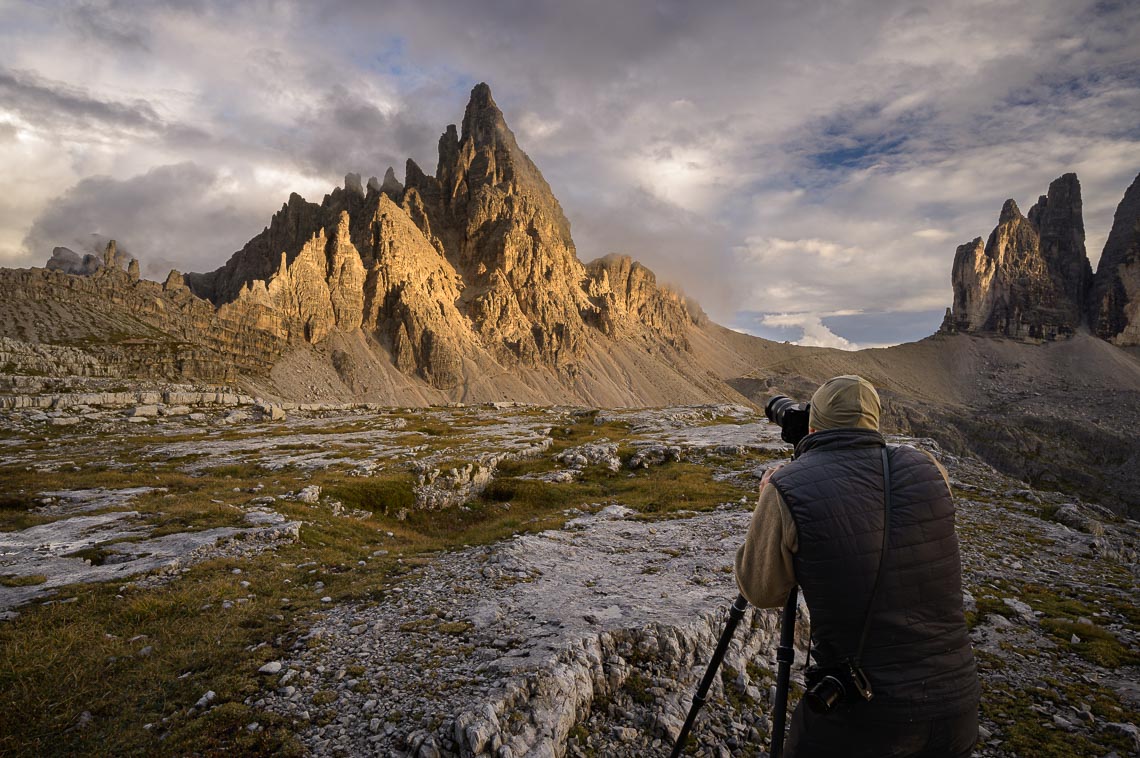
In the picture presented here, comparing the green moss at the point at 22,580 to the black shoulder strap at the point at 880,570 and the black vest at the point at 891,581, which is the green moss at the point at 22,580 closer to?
the black vest at the point at 891,581

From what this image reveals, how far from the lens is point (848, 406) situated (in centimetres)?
438

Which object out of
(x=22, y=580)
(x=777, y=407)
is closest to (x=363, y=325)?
(x=22, y=580)

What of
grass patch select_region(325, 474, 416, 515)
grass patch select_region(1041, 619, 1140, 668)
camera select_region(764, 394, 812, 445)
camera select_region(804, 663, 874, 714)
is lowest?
grass patch select_region(325, 474, 416, 515)

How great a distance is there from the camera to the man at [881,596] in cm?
382

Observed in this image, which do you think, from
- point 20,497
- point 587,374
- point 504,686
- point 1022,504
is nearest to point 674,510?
point 504,686

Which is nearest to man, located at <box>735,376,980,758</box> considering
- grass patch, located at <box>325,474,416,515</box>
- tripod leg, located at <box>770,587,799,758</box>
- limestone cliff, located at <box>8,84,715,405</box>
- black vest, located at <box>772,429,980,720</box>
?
black vest, located at <box>772,429,980,720</box>

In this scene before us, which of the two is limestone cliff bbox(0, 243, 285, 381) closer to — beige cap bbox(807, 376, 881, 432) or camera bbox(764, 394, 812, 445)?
camera bbox(764, 394, 812, 445)

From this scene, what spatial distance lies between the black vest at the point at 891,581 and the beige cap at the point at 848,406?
1.35 feet

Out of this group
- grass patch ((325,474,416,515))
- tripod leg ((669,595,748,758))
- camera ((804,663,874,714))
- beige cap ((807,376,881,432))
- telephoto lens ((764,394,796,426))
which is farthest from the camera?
grass patch ((325,474,416,515))

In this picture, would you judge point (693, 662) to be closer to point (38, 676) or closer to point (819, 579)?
point (819, 579)

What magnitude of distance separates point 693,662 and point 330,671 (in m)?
6.02

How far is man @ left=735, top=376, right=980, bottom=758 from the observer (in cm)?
382

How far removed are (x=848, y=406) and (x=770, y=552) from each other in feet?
4.90

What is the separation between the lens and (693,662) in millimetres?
8438
